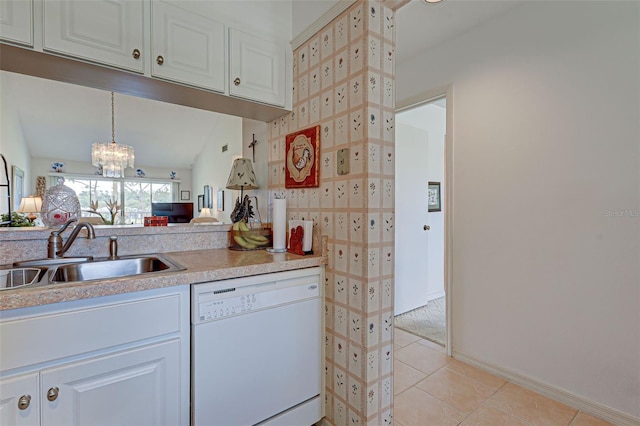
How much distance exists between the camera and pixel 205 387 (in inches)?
44.3

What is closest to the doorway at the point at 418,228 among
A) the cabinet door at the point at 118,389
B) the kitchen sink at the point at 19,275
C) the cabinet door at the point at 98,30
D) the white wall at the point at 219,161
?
the white wall at the point at 219,161

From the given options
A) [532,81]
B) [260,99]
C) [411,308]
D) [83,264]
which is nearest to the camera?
[83,264]

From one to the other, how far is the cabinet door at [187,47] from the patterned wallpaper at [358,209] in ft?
1.81

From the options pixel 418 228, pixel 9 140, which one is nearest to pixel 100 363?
pixel 418 228

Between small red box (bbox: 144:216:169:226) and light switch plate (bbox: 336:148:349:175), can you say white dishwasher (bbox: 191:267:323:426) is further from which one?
small red box (bbox: 144:216:169:226)

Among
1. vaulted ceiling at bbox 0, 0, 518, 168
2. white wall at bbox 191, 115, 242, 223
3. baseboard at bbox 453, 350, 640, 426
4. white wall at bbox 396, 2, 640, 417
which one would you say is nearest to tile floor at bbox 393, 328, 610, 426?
baseboard at bbox 453, 350, 640, 426

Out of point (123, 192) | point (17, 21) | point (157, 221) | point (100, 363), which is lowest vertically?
point (100, 363)

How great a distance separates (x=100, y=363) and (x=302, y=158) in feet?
4.07

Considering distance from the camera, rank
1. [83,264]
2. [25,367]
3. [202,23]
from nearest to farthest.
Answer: [25,367] → [83,264] → [202,23]

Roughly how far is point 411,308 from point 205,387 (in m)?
2.49

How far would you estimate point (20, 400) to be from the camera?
0.83 metres

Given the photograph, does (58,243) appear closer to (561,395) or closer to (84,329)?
(84,329)

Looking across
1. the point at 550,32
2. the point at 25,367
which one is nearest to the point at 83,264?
the point at 25,367

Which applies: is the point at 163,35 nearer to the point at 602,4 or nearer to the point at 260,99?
the point at 260,99
